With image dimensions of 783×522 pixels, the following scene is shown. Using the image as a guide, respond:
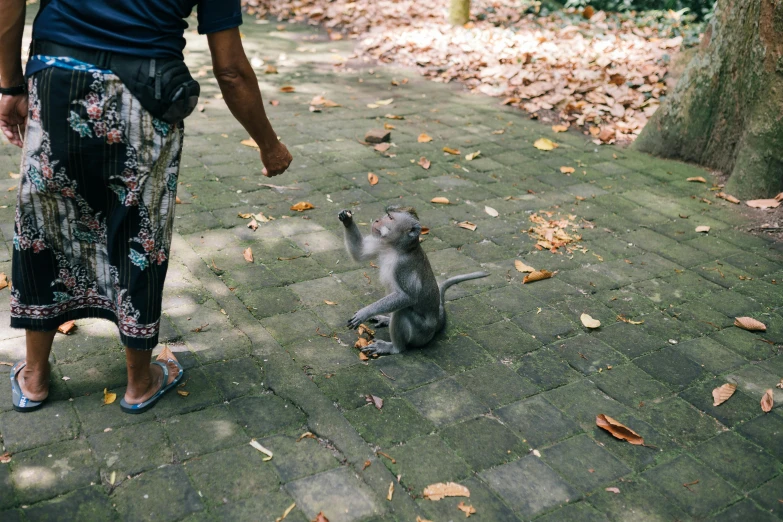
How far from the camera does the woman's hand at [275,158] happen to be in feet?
10.0

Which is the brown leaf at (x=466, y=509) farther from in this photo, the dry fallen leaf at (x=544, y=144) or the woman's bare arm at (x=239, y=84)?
the dry fallen leaf at (x=544, y=144)

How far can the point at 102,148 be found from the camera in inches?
101

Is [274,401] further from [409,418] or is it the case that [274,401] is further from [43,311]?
[43,311]

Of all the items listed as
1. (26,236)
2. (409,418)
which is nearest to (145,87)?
(26,236)

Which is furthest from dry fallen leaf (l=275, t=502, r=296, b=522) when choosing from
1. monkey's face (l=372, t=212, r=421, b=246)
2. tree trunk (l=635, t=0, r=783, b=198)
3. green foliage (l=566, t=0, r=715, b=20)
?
green foliage (l=566, t=0, r=715, b=20)

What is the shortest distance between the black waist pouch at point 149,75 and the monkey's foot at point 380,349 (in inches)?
62.6

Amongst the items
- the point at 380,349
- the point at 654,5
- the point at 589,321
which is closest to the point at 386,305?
the point at 380,349

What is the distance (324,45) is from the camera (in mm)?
10727

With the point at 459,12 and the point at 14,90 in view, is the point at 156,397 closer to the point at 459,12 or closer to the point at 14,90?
the point at 14,90

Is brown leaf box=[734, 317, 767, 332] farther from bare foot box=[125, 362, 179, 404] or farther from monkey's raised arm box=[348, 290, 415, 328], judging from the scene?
bare foot box=[125, 362, 179, 404]

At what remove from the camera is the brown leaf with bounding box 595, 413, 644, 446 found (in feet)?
10.1

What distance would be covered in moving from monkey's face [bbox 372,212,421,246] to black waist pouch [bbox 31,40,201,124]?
1.26m

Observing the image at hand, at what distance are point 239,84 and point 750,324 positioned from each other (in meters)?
3.18

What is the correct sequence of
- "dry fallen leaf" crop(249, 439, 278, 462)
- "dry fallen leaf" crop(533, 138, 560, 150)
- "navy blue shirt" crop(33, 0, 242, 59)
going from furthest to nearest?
"dry fallen leaf" crop(533, 138, 560, 150) → "dry fallen leaf" crop(249, 439, 278, 462) → "navy blue shirt" crop(33, 0, 242, 59)
